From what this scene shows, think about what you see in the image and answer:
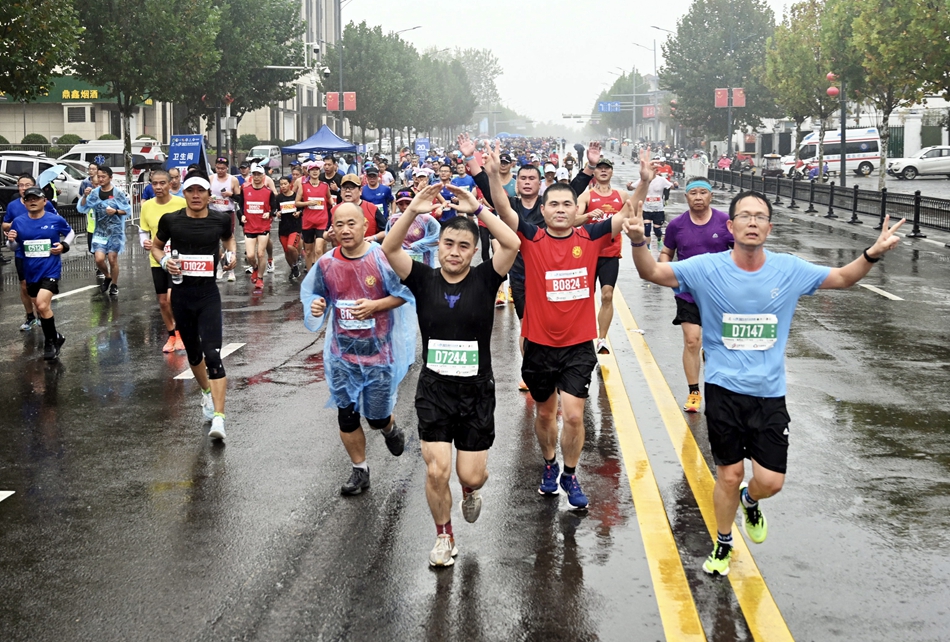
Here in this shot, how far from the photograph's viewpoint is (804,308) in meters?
14.7

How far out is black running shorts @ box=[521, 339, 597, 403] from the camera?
631 centimetres

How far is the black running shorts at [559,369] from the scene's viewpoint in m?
6.31

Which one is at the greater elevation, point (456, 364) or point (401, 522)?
point (456, 364)

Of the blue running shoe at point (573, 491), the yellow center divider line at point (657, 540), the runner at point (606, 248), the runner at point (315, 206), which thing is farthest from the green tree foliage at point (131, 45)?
the blue running shoe at point (573, 491)

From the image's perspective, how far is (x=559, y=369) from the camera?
6.36 meters

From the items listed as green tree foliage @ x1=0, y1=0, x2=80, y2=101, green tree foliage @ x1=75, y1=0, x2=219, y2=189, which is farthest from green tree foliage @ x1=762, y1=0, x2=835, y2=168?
green tree foliage @ x1=0, y1=0, x2=80, y2=101

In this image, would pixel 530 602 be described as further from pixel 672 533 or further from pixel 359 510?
pixel 359 510

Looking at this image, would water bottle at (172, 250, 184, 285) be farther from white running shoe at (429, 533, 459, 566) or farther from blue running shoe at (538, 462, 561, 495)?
white running shoe at (429, 533, 459, 566)

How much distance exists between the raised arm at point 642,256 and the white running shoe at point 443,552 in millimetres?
1554

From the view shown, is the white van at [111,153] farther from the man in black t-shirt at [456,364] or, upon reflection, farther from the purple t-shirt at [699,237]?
the man in black t-shirt at [456,364]

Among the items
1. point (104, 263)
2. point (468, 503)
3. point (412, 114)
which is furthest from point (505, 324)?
point (412, 114)

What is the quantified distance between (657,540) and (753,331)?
1211mm

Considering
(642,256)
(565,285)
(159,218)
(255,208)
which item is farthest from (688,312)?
(255,208)

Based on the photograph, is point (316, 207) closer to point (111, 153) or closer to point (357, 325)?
point (357, 325)
